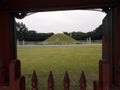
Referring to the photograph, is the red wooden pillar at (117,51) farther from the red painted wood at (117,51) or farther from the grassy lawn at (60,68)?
the grassy lawn at (60,68)

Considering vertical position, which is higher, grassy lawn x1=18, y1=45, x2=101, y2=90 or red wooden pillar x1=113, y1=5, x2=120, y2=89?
red wooden pillar x1=113, y1=5, x2=120, y2=89

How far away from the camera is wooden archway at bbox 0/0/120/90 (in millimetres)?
1183

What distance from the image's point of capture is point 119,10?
3.86ft

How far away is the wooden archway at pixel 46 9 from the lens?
118 cm

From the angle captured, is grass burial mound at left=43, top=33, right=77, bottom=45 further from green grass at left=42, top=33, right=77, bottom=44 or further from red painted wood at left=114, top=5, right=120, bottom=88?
red painted wood at left=114, top=5, right=120, bottom=88

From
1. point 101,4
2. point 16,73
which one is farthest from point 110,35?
point 16,73

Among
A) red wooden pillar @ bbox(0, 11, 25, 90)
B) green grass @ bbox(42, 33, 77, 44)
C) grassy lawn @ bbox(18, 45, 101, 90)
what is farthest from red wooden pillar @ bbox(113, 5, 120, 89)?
green grass @ bbox(42, 33, 77, 44)

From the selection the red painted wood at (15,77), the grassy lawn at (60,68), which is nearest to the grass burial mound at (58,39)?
the grassy lawn at (60,68)

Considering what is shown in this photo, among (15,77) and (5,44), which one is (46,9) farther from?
(15,77)

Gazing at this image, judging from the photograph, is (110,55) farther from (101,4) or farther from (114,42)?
(101,4)

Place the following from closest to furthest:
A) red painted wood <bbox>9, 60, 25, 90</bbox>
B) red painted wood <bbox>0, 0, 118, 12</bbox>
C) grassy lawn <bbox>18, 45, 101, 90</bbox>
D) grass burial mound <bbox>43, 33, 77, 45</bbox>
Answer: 1. red painted wood <bbox>9, 60, 25, 90</bbox>
2. red painted wood <bbox>0, 0, 118, 12</bbox>
3. grassy lawn <bbox>18, 45, 101, 90</bbox>
4. grass burial mound <bbox>43, 33, 77, 45</bbox>

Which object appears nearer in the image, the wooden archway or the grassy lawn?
the wooden archway

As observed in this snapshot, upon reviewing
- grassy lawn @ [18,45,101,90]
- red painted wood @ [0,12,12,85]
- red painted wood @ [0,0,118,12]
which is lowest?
grassy lawn @ [18,45,101,90]

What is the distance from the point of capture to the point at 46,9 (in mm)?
1257
